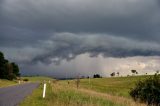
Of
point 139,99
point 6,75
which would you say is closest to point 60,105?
point 139,99

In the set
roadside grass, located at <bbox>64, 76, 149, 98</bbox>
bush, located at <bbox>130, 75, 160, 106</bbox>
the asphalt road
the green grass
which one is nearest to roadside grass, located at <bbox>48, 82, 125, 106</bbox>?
the asphalt road

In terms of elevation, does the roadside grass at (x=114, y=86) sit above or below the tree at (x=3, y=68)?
below

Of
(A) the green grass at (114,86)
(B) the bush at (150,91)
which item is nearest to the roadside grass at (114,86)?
(A) the green grass at (114,86)

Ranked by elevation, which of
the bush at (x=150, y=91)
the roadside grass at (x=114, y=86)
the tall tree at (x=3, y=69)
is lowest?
the bush at (x=150, y=91)

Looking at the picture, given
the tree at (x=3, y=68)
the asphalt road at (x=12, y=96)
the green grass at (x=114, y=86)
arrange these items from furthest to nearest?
the tree at (x=3, y=68) → the green grass at (x=114, y=86) → the asphalt road at (x=12, y=96)

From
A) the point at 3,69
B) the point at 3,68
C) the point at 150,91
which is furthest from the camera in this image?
the point at 3,68

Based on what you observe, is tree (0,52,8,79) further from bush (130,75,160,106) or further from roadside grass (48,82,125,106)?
bush (130,75,160,106)

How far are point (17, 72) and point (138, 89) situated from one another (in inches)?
5735

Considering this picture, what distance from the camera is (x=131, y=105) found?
84.9 feet

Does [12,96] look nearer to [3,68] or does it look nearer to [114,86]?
[114,86]

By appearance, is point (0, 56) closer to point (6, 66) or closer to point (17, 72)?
point (6, 66)

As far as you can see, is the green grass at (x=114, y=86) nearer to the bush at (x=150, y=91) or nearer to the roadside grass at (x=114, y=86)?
the roadside grass at (x=114, y=86)

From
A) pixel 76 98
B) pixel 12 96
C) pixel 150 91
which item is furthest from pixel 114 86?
pixel 76 98

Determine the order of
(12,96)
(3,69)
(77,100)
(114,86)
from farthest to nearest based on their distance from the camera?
(3,69), (114,86), (12,96), (77,100)
